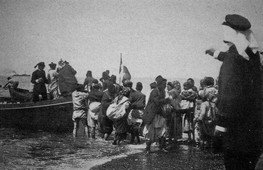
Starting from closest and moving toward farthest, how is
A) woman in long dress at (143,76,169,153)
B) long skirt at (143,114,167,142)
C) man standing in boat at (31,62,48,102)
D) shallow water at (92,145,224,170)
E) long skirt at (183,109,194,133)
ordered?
1. shallow water at (92,145,224,170)
2. woman in long dress at (143,76,169,153)
3. long skirt at (143,114,167,142)
4. long skirt at (183,109,194,133)
5. man standing in boat at (31,62,48,102)

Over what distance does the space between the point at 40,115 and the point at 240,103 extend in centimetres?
1131

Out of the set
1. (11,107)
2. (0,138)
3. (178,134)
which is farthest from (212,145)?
(11,107)

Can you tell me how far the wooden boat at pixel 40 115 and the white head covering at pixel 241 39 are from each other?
10.4m

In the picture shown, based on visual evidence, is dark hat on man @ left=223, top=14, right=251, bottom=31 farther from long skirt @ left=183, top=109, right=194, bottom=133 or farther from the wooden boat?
the wooden boat

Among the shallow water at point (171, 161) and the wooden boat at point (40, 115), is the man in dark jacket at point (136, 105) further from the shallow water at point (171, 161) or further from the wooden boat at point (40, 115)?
the wooden boat at point (40, 115)

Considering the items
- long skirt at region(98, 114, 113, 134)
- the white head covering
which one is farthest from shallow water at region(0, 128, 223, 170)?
the white head covering

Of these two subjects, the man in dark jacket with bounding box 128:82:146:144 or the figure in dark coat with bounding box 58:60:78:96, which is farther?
the figure in dark coat with bounding box 58:60:78:96

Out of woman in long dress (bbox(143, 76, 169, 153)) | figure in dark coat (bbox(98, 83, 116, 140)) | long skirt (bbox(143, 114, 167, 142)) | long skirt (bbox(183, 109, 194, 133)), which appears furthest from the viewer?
figure in dark coat (bbox(98, 83, 116, 140))

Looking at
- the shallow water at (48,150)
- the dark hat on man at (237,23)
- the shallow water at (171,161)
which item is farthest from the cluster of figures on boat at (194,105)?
the shallow water at (48,150)

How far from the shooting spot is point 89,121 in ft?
39.5

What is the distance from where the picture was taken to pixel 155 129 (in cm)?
884

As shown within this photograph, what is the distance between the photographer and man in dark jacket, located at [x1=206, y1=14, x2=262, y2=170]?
10.4ft

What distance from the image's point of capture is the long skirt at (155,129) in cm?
880

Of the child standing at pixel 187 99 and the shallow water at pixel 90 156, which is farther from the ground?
the child standing at pixel 187 99
